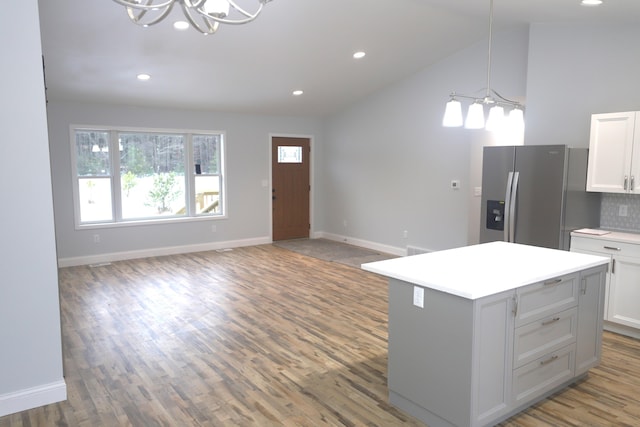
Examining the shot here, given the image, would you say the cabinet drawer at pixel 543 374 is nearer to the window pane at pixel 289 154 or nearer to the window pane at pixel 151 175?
the window pane at pixel 151 175

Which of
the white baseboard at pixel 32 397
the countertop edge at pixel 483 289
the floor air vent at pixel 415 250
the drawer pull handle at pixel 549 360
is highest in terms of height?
the countertop edge at pixel 483 289

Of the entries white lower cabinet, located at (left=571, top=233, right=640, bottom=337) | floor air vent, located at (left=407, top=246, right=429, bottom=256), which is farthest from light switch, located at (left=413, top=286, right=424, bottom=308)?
floor air vent, located at (left=407, top=246, right=429, bottom=256)

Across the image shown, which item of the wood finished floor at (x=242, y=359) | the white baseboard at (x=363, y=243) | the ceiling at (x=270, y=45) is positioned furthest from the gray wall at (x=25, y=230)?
the white baseboard at (x=363, y=243)

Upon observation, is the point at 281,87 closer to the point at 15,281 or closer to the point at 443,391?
the point at 15,281

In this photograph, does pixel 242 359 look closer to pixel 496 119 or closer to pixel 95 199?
pixel 496 119

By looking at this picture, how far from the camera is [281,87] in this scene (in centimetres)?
669

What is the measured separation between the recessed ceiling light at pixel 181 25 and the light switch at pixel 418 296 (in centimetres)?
344

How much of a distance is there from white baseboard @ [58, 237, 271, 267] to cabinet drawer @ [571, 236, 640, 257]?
5445mm

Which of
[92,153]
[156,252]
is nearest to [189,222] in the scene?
[156,252]

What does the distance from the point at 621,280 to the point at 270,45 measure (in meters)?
4.25

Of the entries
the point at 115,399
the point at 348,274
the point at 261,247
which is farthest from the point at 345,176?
the point at 115,399

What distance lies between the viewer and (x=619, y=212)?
439 centimetres

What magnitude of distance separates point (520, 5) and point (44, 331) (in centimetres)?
475

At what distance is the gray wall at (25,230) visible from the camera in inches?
105
